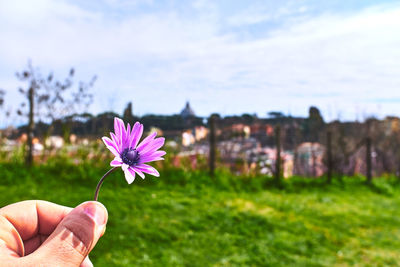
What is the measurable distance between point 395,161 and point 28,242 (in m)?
14.1

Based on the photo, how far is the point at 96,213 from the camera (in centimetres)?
133

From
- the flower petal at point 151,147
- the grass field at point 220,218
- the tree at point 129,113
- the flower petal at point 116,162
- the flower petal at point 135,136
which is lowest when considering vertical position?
the grass field at point 220,218

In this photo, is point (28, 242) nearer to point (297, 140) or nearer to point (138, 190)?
point (138, 190)

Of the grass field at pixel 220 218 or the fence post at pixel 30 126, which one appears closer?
the grass field at pixel 220 218

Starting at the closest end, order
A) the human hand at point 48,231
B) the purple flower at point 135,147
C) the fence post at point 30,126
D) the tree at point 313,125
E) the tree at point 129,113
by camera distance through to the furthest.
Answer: the purple flower at point 135,147
the human hand at point 48,231
the fence post at point 30,126
the tree at point 129,113
the tree at point 313,125

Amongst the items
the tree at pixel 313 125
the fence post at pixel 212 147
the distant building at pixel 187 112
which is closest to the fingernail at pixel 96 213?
the fence post at pixel 212 147

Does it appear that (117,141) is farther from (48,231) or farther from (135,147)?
(48,231)

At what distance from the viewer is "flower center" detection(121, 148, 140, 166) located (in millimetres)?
983

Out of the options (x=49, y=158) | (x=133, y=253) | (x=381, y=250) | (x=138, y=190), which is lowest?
(x=381, y=250)

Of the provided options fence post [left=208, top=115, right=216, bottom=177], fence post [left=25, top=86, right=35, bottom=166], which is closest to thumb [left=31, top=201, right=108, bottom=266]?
fence post [left=208, top=115, right=216, bottom=177]

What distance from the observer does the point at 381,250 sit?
19.6ft

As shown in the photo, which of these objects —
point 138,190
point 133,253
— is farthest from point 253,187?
point 133,253

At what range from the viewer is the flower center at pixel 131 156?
983 mm

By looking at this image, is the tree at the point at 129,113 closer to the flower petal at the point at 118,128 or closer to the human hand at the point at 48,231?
the human hand at the point at 48,231
